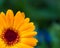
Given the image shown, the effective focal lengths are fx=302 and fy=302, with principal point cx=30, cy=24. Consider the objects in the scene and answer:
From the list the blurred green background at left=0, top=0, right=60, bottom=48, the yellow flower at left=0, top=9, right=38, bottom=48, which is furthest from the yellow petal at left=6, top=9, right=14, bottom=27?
the blurred green background at left=0, top=0, right=60, bottom=48

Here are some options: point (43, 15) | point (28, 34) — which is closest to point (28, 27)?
point (28, 34)

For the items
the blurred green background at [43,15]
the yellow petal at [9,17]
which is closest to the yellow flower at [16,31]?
the yellow petal at [9,17]

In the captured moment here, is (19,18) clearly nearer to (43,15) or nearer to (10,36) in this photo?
(10,36)

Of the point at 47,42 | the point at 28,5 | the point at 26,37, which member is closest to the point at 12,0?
the point at 28,5

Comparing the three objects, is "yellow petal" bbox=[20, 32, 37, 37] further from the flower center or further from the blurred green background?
the blurred green background

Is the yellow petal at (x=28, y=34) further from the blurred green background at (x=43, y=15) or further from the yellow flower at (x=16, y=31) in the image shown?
the blurred green background at (x=43, y=15)

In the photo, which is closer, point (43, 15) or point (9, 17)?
point (9, 17)

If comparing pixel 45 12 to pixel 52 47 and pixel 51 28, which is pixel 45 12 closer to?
pixel 51 28
